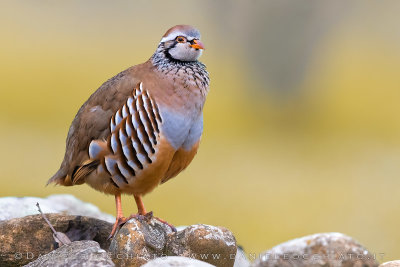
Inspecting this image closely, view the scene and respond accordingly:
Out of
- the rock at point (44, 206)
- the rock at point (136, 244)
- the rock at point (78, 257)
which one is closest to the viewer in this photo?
the rock at point (78, 257)

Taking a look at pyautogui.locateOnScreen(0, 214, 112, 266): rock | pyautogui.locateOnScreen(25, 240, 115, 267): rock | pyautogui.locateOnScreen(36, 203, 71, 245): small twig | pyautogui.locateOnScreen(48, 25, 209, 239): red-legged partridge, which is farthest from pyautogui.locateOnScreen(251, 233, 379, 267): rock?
pyautogui.locateOnScreen(0, 214, 112, 266): rock

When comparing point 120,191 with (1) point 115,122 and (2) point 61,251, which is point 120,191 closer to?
(1) point 115,122

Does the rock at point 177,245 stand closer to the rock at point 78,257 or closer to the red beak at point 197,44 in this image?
the rock at point 78,257

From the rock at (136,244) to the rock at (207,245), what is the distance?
92 mm

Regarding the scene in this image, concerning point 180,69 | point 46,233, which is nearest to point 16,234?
point 46,233

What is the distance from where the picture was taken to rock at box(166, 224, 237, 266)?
3494 mm

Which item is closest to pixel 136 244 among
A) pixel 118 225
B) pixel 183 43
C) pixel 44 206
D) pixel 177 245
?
pixel 177 245

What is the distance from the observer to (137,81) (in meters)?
4.09

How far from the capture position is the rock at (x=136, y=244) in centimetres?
346

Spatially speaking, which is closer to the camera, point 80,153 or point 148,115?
point 148,115

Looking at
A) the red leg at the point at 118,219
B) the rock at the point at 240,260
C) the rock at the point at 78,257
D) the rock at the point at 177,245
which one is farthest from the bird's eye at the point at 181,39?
the rock at the point at 78,257

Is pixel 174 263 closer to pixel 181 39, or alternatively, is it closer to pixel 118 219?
pixel 118 219

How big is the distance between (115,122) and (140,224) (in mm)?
724

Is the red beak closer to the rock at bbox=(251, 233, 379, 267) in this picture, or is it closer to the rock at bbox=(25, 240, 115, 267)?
the rock at bbox=(25, 240, 115, 267)
